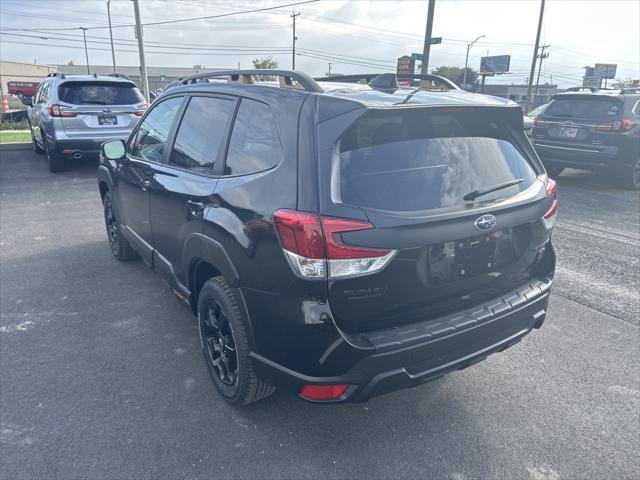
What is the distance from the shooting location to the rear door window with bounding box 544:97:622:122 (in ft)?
29.8

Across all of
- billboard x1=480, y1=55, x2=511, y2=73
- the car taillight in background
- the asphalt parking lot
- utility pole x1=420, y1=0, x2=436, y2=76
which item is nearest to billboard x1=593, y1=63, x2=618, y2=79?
billboard x1=480, y1=55, x2=511, y2=73

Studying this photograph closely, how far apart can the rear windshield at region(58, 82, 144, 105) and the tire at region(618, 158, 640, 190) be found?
9.45 m

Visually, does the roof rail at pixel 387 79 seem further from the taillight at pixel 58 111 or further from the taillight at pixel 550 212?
the taillight at pixel 58 111

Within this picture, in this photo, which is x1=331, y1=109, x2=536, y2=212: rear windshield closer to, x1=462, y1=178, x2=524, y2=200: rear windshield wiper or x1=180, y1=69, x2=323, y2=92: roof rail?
x1=462, y1=178, x2=524, y2=200: rear windshield wiper

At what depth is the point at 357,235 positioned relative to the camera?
2098 millimetres

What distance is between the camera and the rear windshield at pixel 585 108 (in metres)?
9.08

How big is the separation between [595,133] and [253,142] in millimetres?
8608

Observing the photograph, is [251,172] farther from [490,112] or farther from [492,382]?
[492,382]

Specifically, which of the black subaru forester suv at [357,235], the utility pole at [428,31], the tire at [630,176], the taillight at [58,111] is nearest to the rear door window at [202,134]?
the black subaru forester suv at [357,235]

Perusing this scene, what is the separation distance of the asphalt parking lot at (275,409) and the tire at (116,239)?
0.56 meters

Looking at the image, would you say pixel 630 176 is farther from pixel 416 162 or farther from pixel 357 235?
pixel 357 235

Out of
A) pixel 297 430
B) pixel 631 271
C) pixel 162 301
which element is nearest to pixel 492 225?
pixel 297 430

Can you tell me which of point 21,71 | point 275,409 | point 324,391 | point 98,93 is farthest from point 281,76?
point 21,71

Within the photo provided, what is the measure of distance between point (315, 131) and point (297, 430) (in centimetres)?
163
